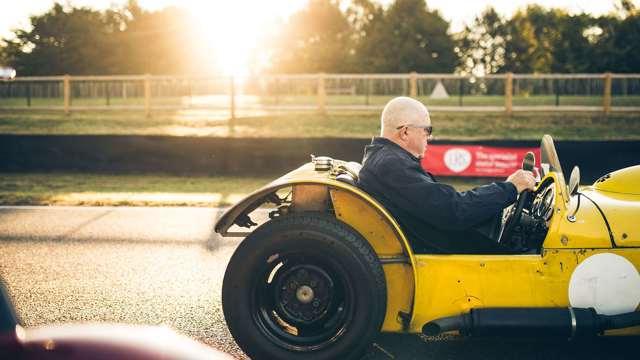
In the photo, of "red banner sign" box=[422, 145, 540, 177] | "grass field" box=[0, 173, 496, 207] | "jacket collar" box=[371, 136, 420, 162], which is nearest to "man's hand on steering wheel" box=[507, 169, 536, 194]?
"jacket collar" box=[371, 136, 420, 162]

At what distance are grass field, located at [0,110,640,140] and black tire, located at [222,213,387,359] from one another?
512 inches

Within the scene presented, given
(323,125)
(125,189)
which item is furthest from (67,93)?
(125,189)

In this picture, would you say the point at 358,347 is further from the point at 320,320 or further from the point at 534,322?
the point at 534,322

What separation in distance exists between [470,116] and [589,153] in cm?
761

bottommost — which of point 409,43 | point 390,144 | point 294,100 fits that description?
point 390,144

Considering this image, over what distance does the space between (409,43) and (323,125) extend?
128 ft

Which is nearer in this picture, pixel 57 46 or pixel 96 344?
pixel 96 344

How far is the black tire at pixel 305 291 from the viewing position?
314 centimetres

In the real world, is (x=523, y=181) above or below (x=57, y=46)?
below

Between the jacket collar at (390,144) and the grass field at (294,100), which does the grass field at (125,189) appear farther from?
the grass field at (294,100)

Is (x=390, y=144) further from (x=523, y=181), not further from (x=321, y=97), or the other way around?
(x=321, y=97)

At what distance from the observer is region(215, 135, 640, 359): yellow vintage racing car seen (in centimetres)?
314

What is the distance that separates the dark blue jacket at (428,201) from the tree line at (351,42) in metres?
47.0

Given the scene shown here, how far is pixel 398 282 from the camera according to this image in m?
3.32
